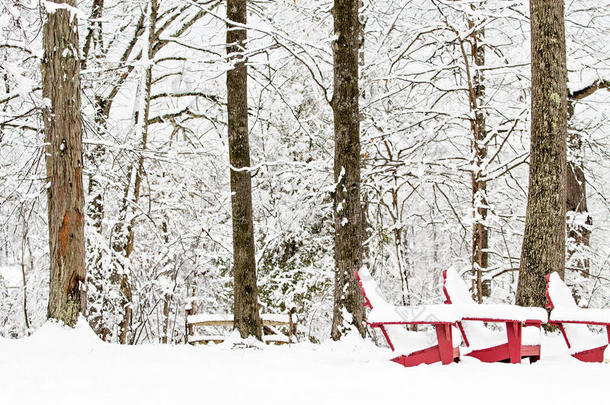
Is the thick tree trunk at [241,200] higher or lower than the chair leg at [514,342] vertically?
higher

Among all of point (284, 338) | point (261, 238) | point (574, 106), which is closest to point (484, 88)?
point (574, 106)

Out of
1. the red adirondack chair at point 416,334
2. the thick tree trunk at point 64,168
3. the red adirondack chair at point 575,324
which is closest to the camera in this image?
the red adirondack chair at point 416,334

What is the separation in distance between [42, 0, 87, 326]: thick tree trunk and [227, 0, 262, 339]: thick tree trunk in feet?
7.46

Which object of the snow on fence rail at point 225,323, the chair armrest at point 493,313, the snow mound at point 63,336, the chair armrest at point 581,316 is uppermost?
the chair armrest at point 493,313

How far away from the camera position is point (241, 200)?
8.10 meters

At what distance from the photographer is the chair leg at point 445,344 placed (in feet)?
15.5

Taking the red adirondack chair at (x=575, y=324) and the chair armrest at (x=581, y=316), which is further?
the red adirondack chair at (x=575, y=324)

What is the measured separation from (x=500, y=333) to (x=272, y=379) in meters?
2.27

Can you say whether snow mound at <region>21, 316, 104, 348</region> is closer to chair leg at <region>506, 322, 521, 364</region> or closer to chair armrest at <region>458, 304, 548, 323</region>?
chair armrest at <region>458, 304, 548, 323</region>

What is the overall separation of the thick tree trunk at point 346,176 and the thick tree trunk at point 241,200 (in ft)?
5.65

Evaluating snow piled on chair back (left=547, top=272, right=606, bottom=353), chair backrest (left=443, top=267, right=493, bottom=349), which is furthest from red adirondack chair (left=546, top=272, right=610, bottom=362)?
chair backrest (left=443, top=267, right=493, bottom=349)

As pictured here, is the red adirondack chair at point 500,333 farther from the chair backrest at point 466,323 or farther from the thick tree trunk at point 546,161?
the thick tree trunk at point 546,161

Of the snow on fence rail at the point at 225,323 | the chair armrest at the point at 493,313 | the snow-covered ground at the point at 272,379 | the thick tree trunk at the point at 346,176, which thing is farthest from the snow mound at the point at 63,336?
the snow on fence rail at the point at 225,323

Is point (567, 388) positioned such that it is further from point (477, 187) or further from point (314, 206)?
point (314, 206)
